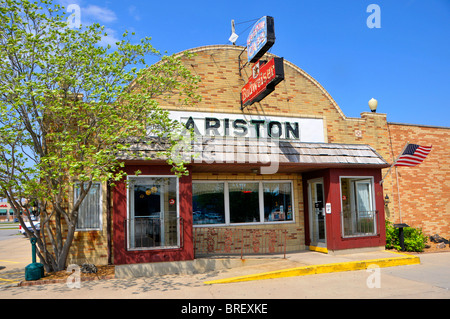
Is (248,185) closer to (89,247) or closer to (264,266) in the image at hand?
(264,266)

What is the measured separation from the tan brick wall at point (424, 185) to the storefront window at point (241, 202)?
192 inches

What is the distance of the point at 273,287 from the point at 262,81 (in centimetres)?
588

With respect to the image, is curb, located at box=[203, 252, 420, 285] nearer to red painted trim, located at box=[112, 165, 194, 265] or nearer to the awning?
red painted trim, located at box=[112, 165, 194, 265]

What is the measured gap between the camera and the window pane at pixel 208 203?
11695 mm

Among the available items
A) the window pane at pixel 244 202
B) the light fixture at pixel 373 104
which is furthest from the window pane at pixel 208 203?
the light fixture at pixel 373 104

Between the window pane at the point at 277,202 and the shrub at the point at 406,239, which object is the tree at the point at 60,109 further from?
the shrub at the point at 406,239

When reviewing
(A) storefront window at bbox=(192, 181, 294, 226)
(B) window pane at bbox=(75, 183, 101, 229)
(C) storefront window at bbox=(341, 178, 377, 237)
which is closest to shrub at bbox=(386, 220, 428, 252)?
(C) storefront window at bbox=(341, 178, 377, 237)

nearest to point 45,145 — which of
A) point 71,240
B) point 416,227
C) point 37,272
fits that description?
point 71,240

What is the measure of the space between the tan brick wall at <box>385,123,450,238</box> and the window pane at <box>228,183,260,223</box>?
232 inches

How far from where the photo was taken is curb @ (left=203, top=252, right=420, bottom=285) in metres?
8.78

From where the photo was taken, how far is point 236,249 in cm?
1183

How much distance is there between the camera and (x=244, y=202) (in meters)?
12.2
